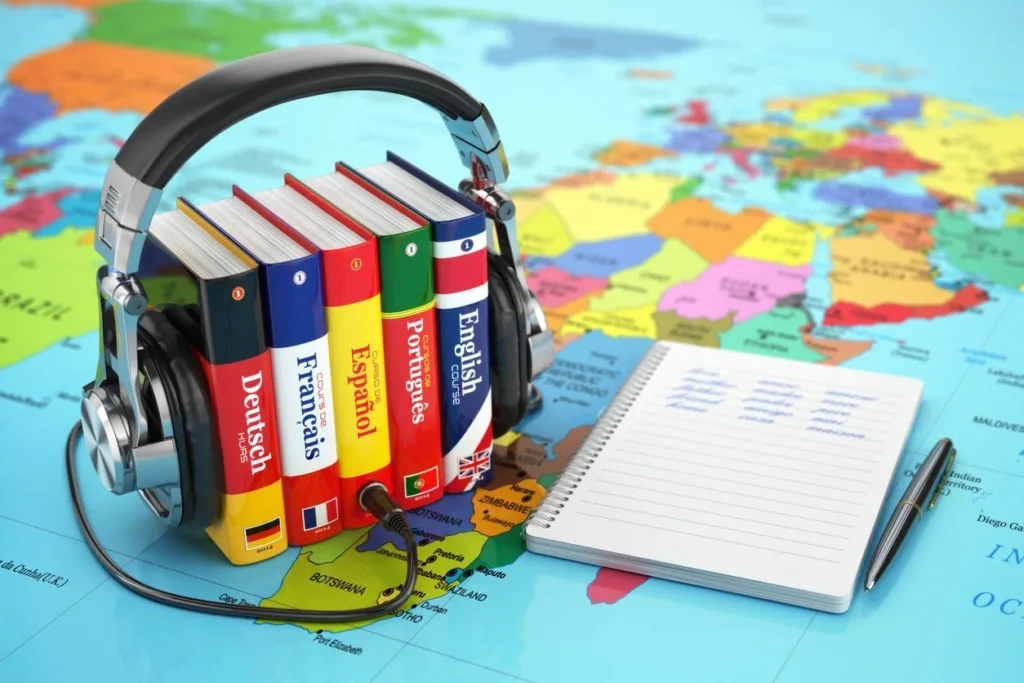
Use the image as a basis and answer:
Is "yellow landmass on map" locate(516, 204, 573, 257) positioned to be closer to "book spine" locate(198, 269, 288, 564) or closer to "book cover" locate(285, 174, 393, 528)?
"book cover" locate(285, 174, 393, 528)

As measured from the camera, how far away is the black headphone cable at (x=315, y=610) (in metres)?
1.04

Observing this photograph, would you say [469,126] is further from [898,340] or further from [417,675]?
[898,340]

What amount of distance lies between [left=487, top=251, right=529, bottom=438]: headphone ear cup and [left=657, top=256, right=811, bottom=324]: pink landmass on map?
1.42 ft

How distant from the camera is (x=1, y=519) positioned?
3.91 feet

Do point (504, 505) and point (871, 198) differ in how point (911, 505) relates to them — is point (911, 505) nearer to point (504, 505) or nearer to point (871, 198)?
point (504, 505)

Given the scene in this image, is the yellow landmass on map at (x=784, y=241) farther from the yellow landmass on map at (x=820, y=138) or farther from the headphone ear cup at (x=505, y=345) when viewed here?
the headphone ear cup at (x=505, y=345)

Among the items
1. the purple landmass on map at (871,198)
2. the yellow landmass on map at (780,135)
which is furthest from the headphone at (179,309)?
the yellow landmass on map at (780,135)

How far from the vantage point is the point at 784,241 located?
178 cm

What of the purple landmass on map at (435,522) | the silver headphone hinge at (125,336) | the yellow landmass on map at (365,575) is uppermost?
the silver headphone hinge at (125,336)

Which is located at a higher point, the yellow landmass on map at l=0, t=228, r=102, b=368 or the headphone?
the headphone

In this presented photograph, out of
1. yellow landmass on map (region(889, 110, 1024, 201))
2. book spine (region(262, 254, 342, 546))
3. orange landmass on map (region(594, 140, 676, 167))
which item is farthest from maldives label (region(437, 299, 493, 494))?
yellow landmass on map (region(889, 110, 1024, 201))

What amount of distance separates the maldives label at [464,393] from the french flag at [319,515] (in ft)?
0.43

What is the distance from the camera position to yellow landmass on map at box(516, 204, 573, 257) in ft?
5.82

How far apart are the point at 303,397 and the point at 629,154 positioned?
1.16m
